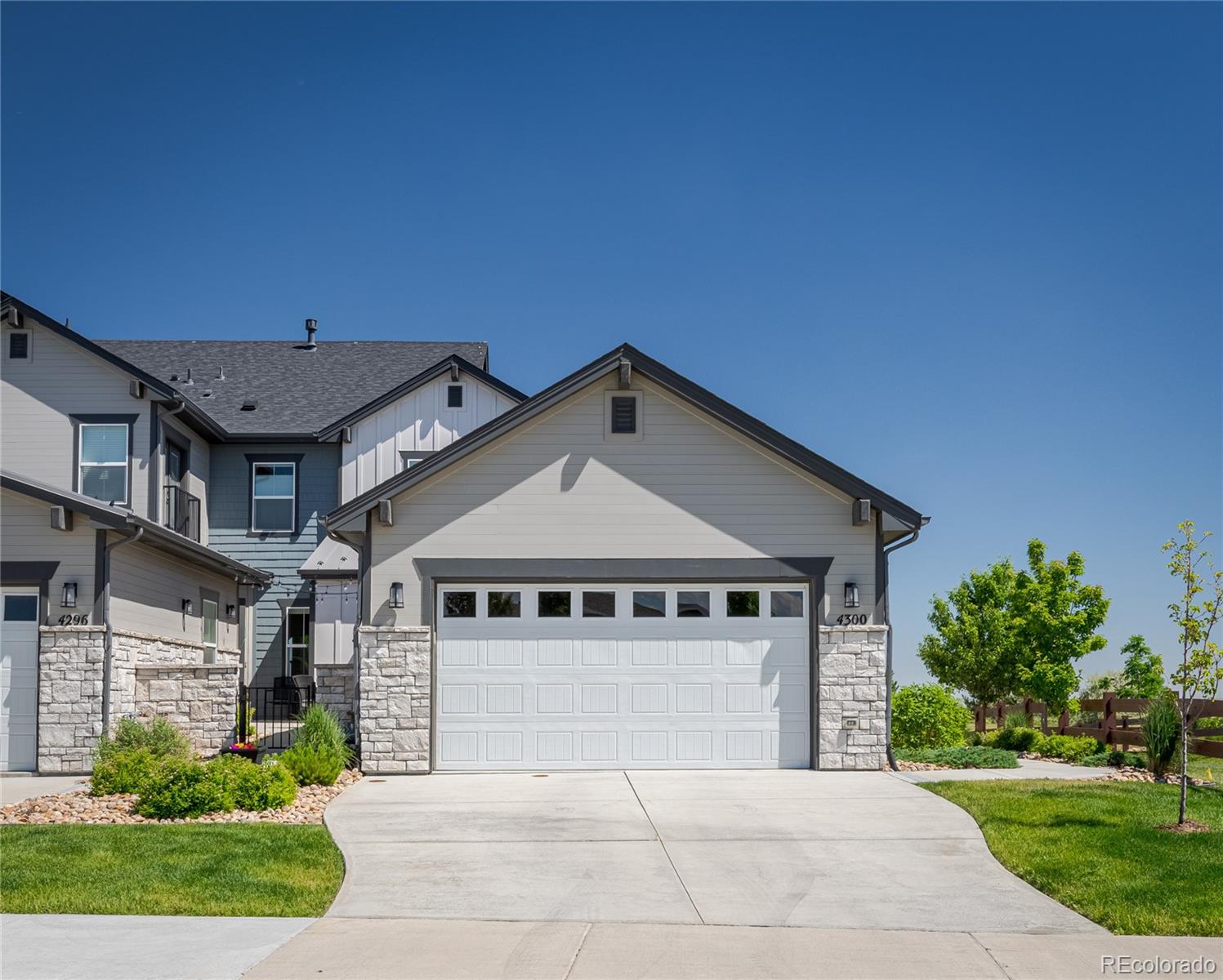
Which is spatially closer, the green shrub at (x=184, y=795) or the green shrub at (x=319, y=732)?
the green shrub at (x=184, y=795)

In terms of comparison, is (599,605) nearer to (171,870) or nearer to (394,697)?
(394,697)

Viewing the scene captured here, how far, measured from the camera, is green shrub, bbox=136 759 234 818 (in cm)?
1182

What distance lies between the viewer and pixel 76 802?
12.7 meters

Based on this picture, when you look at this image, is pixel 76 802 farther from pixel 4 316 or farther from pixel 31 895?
pixel 4 316

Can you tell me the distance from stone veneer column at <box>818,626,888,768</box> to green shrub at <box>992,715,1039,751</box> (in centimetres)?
502

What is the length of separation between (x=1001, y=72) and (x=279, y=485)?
56.4 feet

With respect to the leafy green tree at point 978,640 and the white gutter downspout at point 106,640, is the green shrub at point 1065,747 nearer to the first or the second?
the leafy green tree at point 978,640

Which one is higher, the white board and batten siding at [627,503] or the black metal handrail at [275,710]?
the white board and batten siding at [627,503]

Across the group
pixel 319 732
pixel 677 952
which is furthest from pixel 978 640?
pixel 677 952

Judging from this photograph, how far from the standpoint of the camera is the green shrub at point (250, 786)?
39.5ft

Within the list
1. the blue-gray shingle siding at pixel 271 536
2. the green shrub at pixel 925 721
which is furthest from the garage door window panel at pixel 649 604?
the blue-gray shingle siding at pixel 271 536

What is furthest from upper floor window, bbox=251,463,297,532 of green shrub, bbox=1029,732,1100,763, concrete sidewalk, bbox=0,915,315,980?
concrete sidewalk, bbox=0,915,315,980

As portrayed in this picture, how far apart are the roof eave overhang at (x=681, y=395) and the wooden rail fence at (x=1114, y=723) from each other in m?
6.34

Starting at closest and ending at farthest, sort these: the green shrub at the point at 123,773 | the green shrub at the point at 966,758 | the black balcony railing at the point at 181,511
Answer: the green shrub at the point at 123,773
the green shrub at the point at 966,758
the black balcony railing at the point at 181,511
